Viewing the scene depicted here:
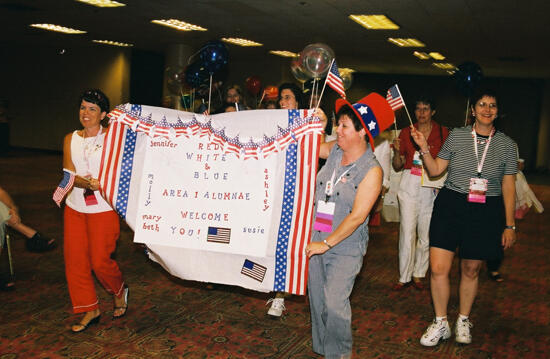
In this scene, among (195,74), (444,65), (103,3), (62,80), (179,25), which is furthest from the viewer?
(62,80)

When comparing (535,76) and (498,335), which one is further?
(535,76)

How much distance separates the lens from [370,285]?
5.16 meters

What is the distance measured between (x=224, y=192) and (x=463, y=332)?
2055 mm

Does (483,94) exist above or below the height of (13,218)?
above

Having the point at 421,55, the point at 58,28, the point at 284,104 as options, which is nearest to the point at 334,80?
the point at 284,104

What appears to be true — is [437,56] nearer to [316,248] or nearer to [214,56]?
[214,56]

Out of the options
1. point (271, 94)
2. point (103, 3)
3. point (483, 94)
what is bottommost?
point (483, 94)

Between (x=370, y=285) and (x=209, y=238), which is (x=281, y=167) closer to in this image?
(x=209, y=238)

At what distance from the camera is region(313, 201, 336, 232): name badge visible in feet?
9.75

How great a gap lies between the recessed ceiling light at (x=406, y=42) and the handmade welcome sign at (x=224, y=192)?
10.2m

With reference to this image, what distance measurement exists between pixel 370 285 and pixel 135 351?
2.55 metres

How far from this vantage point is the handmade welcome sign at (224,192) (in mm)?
3033

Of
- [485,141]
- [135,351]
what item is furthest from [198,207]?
[485,141]

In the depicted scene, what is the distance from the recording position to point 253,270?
3.06 m
